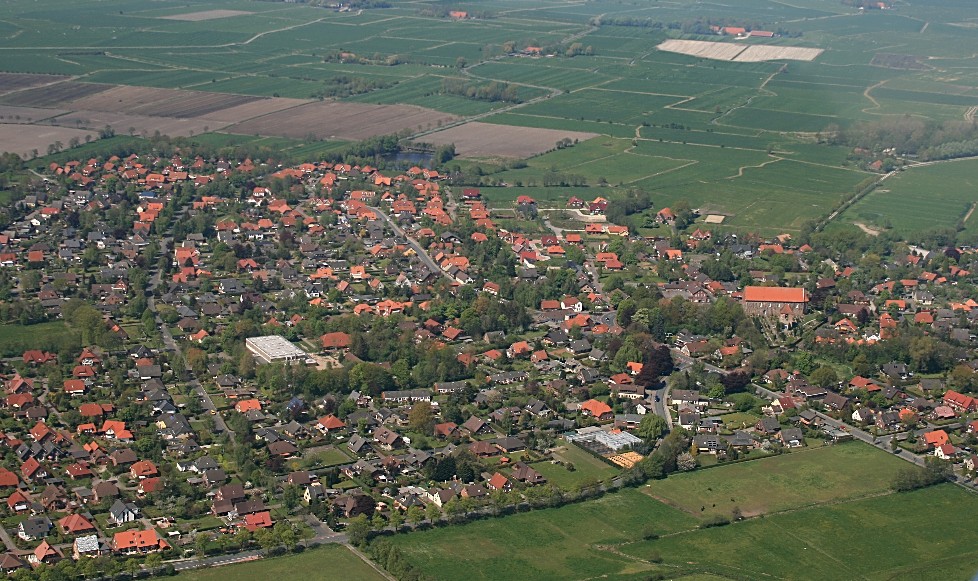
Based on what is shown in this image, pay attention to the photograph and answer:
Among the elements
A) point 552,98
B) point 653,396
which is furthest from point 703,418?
point 552,98

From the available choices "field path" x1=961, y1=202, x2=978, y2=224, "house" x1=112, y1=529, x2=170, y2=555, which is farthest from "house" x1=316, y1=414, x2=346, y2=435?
"field path" x1=961, y1=202, x2=978, y2=224

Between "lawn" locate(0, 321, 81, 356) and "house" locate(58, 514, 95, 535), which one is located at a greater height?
"house" locate(58, 514, 95, 535)

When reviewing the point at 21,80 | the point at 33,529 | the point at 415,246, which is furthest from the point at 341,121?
the point at 33,529

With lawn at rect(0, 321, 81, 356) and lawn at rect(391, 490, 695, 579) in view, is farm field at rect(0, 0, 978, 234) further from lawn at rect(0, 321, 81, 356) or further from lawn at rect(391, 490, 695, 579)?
lawn at rect(391, 490, 695, 579)

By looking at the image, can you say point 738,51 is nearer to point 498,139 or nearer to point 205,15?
point 498,139

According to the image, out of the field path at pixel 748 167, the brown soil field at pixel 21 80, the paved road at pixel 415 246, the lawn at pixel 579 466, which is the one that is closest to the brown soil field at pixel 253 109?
the brown soil field at pixel 21 80

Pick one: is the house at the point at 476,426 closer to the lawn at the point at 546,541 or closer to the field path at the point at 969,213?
the lawn at the point at 546,541
